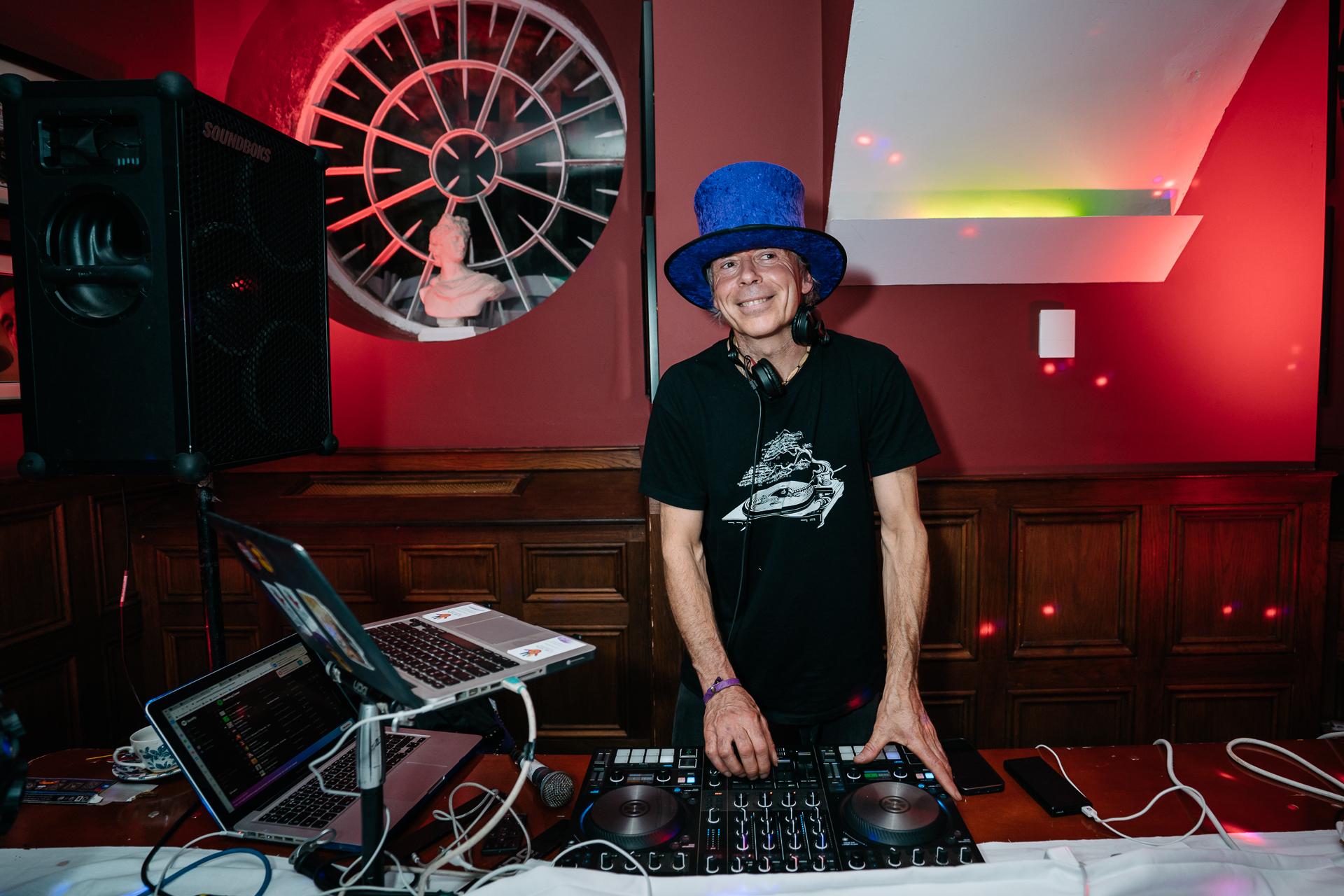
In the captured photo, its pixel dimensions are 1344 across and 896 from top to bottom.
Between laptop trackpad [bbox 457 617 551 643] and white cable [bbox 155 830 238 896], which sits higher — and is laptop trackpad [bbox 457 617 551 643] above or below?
above

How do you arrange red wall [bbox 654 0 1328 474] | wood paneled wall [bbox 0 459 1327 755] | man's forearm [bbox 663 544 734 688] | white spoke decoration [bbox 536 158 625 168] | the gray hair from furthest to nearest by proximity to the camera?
white spoke decoration [bbox 536 158 625 168] → wood paneled wall [bbox 0 459 1327 755] → red wall [bbox 654 0 1328 474] → the gray hair → man's forearm [bbox 663 544 734 688]

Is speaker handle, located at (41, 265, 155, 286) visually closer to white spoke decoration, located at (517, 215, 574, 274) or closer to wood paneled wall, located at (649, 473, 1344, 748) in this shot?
wood paneled wall, located at (649, 473, 1344, 748)

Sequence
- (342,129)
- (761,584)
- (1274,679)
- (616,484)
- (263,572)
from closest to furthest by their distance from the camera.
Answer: (263,572) < (761,584) < (1274,679) < (616,484) < (342,129)

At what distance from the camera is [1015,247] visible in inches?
81.9

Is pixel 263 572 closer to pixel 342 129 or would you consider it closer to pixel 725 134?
pixel 725 134

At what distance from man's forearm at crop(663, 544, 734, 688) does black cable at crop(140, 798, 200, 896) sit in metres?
0.78

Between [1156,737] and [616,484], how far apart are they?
1.89 meters

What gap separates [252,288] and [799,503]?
39.3 inches

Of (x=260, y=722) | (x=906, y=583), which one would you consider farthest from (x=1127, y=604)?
(x=260, y=722)

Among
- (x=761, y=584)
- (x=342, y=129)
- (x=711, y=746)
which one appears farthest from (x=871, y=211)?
(x=342, y=129)

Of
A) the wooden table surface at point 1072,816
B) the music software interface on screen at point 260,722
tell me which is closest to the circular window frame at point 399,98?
the music software interface on screen at point 260,722

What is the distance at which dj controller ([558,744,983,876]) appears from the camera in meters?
0.79

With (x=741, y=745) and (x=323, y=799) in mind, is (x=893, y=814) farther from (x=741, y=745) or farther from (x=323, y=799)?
(x=323, y=799)

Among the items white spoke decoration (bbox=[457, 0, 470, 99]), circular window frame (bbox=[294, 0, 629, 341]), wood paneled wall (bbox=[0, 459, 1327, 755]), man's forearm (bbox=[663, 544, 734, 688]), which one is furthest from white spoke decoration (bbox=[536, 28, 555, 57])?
man's forearm (bbox=[663, 544, 734, 688])
